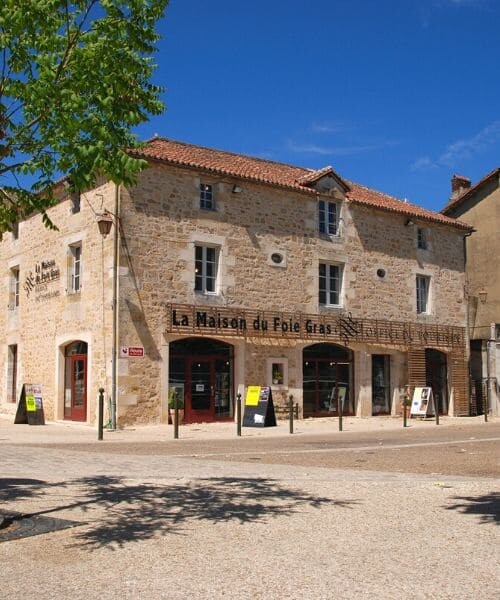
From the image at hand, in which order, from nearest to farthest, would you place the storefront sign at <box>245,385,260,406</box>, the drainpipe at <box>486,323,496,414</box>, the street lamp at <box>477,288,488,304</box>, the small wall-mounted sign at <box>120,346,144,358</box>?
the small wall-mounted sign at <box>120,346,144,358</box> < the storefront sign at <box>245,385,260,406</box> < the drainpipe at <box>486,323,496,414</box> < the street lamp at <box>477,288,488,304</box>

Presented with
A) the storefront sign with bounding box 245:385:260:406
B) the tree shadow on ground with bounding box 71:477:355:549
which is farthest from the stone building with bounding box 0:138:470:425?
the tree shadow on ground with bounding box 71:477:355:549

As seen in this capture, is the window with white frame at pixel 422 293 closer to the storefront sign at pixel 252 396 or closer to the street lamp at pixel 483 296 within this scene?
the street lamp at pixel 483 296

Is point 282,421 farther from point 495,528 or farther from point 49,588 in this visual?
point 49,588

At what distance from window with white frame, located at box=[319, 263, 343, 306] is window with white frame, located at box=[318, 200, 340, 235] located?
114 cm

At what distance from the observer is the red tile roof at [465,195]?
1206 inches

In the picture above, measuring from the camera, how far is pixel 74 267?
21859 mm

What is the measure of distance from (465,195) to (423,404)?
454 inches

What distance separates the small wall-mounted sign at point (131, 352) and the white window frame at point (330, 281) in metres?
6.75

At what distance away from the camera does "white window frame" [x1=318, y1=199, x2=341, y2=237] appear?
24219 mm

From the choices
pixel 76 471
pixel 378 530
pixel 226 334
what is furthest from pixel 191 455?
pixel 226 334

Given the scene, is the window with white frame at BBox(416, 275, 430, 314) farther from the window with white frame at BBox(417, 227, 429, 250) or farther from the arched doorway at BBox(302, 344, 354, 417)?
the arched doorway at BBox(302, 344, 354, 417)

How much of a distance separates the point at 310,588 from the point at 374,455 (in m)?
7.90

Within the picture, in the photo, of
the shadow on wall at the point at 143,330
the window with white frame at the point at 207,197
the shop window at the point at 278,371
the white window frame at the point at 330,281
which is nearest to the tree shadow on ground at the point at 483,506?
the shadow on wall at the point at 143,330

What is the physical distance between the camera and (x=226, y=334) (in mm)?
21250
